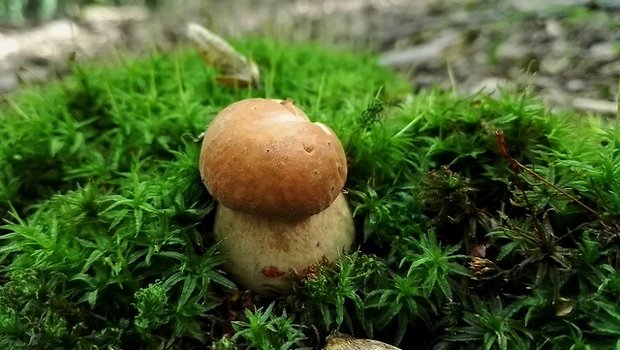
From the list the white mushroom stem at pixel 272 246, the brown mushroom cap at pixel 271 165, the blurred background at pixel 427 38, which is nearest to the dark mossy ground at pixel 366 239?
the white mushroom stem at pixel 272 246

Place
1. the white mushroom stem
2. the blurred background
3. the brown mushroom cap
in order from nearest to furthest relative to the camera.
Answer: the brown mushroom cap, the white mushroom stem, the blurred background

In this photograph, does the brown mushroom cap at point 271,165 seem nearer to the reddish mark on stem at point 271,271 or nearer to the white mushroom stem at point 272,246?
the white mushroom stem at point 272,246

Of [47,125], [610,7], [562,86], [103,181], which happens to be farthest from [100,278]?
[610,7]

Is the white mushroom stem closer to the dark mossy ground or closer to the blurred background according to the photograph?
the dark mossy ground

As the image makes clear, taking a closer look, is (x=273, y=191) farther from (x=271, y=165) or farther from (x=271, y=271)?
(x=271, y=271)

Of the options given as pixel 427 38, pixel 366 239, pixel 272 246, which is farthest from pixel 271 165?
pixel 427 38

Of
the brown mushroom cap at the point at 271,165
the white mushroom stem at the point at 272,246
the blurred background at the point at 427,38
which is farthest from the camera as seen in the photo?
the blurred background at the point at 427,38

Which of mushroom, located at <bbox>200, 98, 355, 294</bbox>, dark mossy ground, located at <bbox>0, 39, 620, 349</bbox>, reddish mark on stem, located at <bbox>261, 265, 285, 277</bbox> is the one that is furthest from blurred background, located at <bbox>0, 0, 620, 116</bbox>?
reddish mark on stem, located at <bbox>261, 265, 285, 277</bbox>
